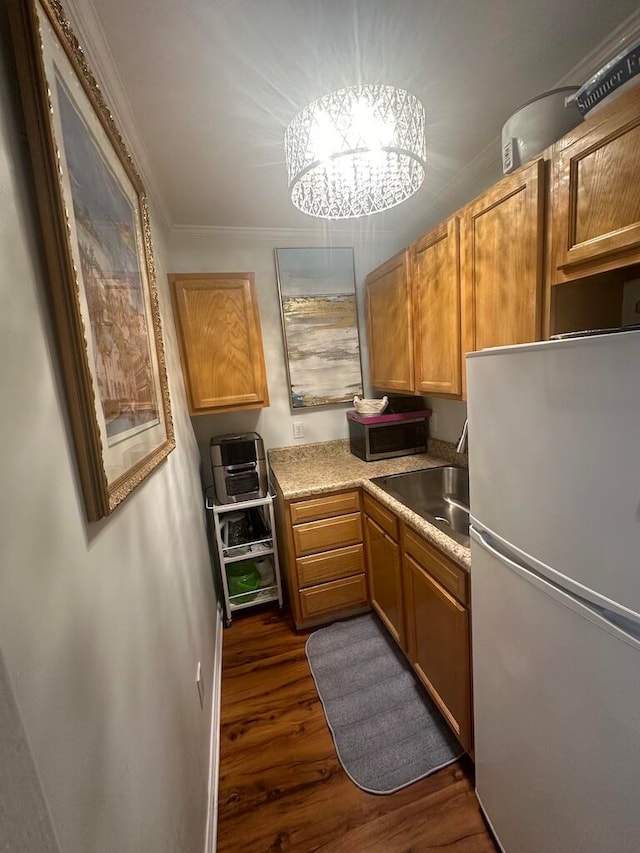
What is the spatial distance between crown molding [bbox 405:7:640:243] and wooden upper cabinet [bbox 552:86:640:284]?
11.0 inches

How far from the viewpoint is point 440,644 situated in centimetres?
131

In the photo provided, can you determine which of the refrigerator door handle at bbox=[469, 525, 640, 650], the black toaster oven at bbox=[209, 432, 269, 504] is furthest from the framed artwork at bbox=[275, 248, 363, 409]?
the refrigerator door handle at bbox=[469, 525, 640, 650]

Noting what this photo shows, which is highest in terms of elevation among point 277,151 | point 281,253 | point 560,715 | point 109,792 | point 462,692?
point 277,151

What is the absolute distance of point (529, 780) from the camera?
34.1 inches

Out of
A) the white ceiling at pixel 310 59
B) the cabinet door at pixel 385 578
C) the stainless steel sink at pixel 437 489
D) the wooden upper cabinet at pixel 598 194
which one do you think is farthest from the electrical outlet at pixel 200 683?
the white ceiling at pixel 310 59

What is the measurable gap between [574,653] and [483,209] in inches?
55.1

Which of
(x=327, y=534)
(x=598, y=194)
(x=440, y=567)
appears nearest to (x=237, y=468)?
(x=327, y=534)

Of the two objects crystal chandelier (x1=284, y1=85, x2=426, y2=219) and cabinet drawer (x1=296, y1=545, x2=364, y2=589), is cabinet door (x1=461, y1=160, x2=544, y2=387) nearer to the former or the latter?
crystal chandelier (x1=284, y1=85, x2=426, y2=219)

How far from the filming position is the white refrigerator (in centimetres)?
58

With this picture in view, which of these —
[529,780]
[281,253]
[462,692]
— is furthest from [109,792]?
[281,253]

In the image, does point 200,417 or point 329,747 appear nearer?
point 329,747

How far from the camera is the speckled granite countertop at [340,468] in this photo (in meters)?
1.66

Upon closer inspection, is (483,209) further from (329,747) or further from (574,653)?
(329,747)

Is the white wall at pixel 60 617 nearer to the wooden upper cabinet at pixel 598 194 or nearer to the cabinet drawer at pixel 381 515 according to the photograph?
the cabinet drawer at pixel 381 515
